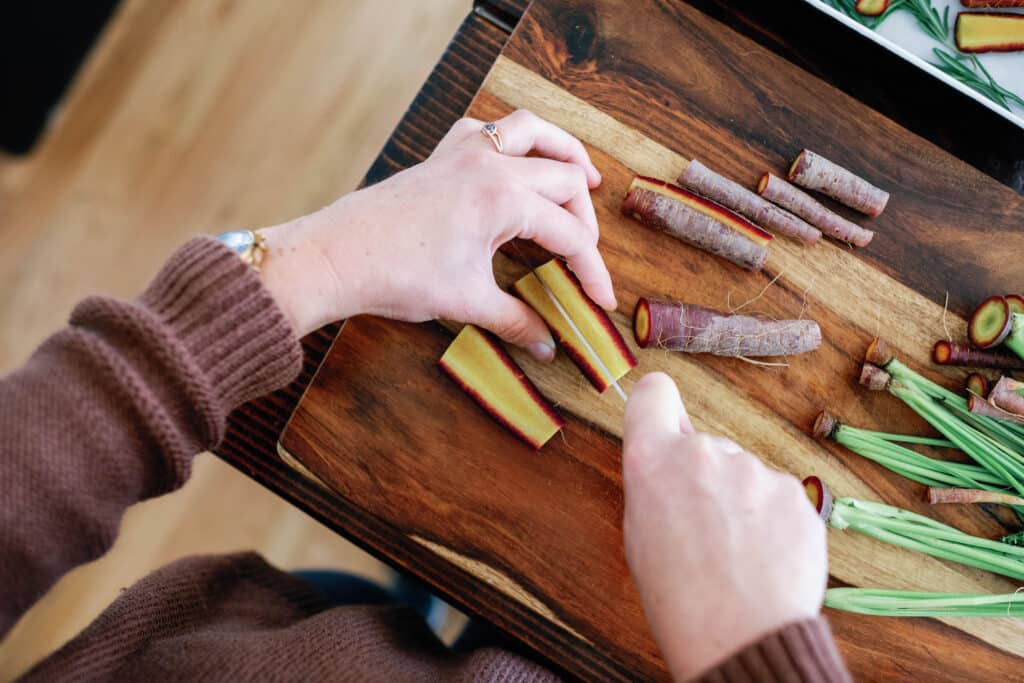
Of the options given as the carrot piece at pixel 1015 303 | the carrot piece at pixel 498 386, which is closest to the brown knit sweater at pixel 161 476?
the carrot piece at pixel 498 386

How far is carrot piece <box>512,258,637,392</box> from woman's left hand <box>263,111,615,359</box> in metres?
0.03

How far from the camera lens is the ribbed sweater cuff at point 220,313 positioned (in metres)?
1.13

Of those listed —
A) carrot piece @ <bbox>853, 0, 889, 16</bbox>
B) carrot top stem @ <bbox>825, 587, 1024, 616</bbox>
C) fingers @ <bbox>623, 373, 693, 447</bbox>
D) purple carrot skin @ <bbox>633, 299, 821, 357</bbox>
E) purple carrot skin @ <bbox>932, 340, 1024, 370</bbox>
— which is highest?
carrot piece @ <bbox>853, 0, 889, 16</bbox>

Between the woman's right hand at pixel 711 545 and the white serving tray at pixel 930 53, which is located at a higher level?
the white serving tray at pixel 930 53

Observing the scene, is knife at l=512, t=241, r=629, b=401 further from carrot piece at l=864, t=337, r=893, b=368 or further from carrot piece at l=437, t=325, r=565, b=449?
carrot piece at l=864, t=337, r=893, b=368

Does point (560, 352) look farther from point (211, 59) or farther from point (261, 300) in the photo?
point (211, 59)

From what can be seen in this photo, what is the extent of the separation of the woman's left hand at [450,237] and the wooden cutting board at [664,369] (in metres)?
0.12

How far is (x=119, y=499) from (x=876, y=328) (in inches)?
59.4

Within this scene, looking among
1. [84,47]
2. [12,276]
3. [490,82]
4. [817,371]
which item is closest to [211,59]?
[84,47]

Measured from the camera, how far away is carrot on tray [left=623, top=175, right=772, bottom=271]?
4.87 ft

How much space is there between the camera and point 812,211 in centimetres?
154

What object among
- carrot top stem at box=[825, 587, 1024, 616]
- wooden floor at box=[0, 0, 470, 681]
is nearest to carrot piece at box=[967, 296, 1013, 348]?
carrot top stem at box=[825, 587, 1024, 616]

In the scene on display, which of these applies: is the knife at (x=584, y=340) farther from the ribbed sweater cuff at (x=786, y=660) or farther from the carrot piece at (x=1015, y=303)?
the carrot piece at (x=1015, y=303)

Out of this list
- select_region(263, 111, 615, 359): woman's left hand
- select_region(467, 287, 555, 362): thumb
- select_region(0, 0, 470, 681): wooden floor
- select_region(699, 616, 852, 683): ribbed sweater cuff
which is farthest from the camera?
select_region(0, 0, 470, 681): wooden floor
